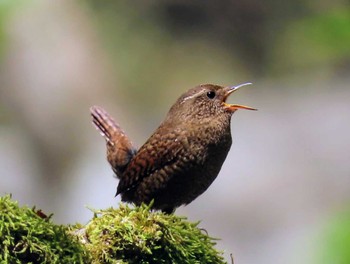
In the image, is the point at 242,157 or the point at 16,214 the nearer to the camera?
the point at 16,214

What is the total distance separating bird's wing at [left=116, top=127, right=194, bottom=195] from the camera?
4953mm

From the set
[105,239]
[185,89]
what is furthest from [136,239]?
[185,89]

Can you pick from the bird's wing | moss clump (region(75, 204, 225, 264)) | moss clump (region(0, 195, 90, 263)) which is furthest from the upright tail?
moss clump (region(0, 195, 90, 263))

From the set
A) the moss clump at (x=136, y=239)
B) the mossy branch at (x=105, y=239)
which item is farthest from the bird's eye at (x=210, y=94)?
the moss clump at (x=136, y=239)

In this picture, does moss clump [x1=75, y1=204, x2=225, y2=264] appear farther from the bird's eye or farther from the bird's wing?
the bird's eye

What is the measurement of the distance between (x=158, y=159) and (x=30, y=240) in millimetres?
1673

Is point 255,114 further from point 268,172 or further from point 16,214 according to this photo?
point 16,214

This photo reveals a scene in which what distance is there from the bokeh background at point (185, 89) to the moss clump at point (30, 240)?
3.89 m

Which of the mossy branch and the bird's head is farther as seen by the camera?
the bird's head

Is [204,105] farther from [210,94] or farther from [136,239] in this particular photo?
[136,239]

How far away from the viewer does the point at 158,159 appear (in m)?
5.02

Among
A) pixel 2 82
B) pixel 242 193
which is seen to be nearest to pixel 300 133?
pixel 242 193

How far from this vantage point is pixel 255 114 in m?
11.2

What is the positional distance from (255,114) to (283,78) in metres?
1.92
